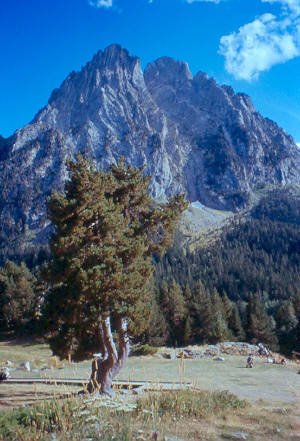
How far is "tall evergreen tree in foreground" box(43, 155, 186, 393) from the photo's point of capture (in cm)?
1497

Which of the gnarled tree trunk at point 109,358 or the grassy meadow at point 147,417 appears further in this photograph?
the gnarled tree trunk at point 109,358

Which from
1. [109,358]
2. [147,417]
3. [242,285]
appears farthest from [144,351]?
[242,285]

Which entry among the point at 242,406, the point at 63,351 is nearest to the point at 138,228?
the point at 63,351

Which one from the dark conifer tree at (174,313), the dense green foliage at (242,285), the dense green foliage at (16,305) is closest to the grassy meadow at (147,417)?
the dense green foliage at (242,285)

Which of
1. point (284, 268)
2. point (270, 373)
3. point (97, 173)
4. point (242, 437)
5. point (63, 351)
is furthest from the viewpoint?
point (284, 268)

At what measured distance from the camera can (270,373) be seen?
1065 inches

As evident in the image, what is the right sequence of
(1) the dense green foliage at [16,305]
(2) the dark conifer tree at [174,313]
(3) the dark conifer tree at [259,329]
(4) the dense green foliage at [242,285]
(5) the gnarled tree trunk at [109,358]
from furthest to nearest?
(1) the dense green foliage at [16,305]
(3) the dark conifer tree at [259,329]
(4) the dense green foliage at [242,285]
(2) the dark conifer tree at [174,313]
(5) the gnarled tree trunk at [109,358]

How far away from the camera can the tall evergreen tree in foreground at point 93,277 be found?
1497 centimetres

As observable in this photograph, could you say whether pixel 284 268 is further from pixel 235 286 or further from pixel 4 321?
pixel 4 321

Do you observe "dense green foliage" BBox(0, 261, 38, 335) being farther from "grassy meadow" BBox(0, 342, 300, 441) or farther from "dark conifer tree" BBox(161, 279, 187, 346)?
"grassy meadow" BBox(0, 342, 300, 441)

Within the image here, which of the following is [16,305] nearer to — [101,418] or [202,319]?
[202,319]

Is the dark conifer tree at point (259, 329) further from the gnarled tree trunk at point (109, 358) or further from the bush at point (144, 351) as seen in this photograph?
the gnarled tree trunk at point (109, 358)

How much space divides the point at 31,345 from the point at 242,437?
53.2 metres

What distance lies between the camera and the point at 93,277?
14562mm
